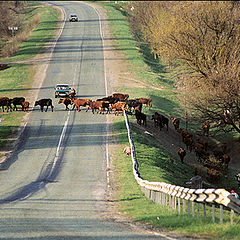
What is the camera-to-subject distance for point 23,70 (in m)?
68.9

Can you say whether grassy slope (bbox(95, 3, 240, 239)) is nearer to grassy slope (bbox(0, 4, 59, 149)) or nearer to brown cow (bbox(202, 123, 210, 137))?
brown cow (bbox(202, 123, 210, 137))

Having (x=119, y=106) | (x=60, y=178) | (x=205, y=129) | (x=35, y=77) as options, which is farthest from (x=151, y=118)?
(x=35, y=77)

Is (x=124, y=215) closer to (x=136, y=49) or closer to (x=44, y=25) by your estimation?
(x=136, y=49)

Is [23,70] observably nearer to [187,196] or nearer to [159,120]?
[159,120]

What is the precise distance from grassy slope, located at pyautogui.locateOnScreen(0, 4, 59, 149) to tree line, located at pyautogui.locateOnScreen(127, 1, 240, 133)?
15.9 meters

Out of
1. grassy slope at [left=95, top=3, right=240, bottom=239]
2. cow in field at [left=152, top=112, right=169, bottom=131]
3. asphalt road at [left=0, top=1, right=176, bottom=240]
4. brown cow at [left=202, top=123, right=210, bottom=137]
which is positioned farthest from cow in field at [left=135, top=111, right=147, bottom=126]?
brown cow at [left=202, top=123, right=210, bottom=137]

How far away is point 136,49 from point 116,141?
50.7m

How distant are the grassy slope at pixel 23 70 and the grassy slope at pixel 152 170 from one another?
8.65m

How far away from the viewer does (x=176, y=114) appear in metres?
53.1

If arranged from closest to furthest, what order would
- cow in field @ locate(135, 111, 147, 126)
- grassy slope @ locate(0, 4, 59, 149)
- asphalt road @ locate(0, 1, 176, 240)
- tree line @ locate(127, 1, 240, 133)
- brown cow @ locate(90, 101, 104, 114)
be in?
asphalt road @ locate(0, 1, 176, 240)
grassy slope @ locate(0, 4, 59, 149)
cow in field @ locate(135, 111, 147, 126)
tree line @ locate(127, 1, 240, 133)
brown cow @ locate(90, 101, 104, 114)

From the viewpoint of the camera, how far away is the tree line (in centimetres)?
4350

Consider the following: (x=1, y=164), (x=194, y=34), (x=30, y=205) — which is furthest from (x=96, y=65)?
(x=30, y=205)

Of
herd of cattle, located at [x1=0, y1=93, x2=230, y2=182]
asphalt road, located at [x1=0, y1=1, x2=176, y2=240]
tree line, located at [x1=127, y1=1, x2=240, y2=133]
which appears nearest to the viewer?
asphalt road, located at [x1=0, y1=1, x2=176, y2=240]

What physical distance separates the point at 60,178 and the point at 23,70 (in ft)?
146
